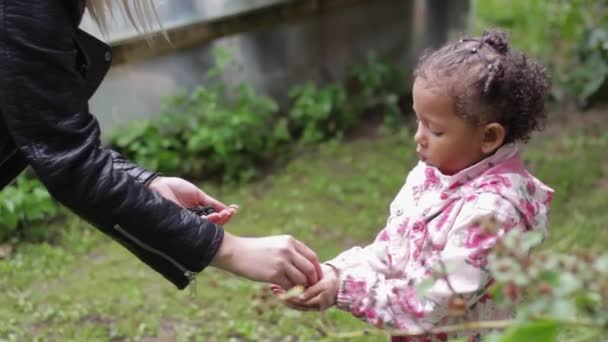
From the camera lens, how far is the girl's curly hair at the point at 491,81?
6.77ft

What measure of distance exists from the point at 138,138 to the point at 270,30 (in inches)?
52.6

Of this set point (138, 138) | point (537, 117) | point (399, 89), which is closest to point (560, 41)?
point (399, 89)

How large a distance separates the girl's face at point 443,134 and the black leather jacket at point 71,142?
58 cm

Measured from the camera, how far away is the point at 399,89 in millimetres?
6488

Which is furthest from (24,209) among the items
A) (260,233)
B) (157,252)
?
(157,252)

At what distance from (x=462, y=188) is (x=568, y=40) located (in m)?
5.14

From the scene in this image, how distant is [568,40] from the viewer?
6.84 metres

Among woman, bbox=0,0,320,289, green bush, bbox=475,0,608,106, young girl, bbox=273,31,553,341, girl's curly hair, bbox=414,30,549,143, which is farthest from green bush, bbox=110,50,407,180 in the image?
girl's curly hair, bbox=414,30,549,143

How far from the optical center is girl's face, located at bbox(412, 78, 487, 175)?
209 centimetres

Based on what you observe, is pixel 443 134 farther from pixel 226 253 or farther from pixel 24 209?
pixel 24 209

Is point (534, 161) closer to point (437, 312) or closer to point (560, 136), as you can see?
A: point (560, 136)

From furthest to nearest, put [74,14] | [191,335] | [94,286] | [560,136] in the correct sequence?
[560,136] < [94,286] < [191,335] < [74,14]

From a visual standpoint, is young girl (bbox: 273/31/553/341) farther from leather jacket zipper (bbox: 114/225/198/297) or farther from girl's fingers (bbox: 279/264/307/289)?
leather jacket zipper (bbox: 114/225/198/297)

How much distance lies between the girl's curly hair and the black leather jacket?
0.69 metres
